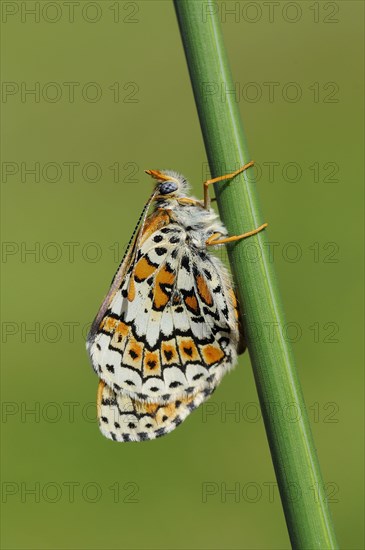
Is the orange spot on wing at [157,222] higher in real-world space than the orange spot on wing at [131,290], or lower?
higher

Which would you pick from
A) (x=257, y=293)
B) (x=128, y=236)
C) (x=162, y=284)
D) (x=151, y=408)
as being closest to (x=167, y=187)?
(x=162, y=284)

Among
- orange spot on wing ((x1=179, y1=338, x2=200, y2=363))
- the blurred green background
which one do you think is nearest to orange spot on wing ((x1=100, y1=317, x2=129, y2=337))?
orange spot on wing ((x1=179, y1=338, x2=200, y2=363))

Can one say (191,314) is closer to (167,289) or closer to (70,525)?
(167,289)

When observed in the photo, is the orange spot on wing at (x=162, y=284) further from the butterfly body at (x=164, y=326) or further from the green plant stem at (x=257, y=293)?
the green plant stem at (x=257, y=293)

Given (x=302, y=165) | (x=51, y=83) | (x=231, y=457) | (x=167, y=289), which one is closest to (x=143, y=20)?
(x=51, y=83)

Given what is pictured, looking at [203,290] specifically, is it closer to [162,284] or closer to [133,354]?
[162,284]

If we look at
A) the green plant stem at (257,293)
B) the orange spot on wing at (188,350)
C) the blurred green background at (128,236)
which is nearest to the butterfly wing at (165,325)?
the orange spot on wing at (188,350)
